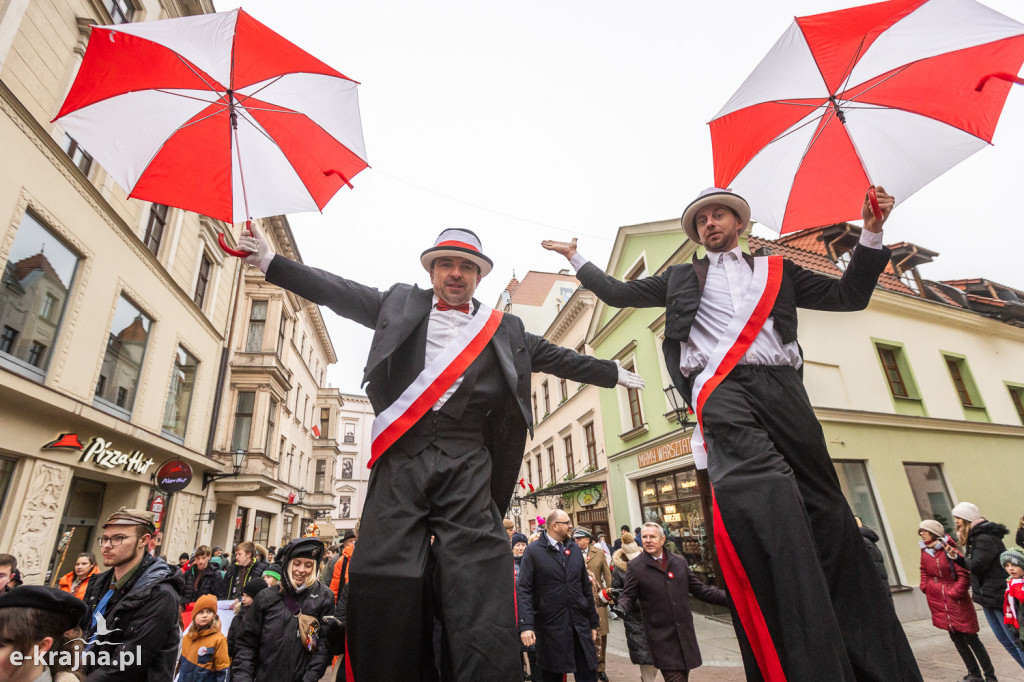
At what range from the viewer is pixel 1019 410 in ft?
48.1

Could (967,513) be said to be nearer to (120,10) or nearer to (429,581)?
(429,581)

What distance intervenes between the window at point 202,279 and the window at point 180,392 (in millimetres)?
1765

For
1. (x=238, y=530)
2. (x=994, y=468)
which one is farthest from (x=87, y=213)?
(x=994, y=468)

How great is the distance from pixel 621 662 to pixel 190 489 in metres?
12.2

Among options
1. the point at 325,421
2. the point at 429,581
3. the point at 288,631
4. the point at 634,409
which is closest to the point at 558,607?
the point at 288,631

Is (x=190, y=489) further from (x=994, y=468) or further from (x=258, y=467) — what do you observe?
(x=994, y=468)

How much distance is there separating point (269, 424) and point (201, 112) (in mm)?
20824

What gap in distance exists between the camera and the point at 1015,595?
5367mm

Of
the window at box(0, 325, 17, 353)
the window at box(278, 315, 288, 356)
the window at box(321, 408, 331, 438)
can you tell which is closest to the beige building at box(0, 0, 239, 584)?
the window at box(0, 325, 17, 353)

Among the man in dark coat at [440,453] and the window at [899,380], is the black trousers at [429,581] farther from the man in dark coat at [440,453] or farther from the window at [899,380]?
the window at [899,380]

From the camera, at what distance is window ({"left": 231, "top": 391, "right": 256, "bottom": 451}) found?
65.1ft

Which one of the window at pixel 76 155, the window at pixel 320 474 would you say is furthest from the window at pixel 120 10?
the window at pixel 320 474

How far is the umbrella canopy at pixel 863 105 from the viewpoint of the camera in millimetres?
2432

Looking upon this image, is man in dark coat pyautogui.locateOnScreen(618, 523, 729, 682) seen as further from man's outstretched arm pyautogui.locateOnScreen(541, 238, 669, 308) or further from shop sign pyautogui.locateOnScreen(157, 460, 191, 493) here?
shop sign pyautogui.locateOnScreen(157, 460, 191, 493)
